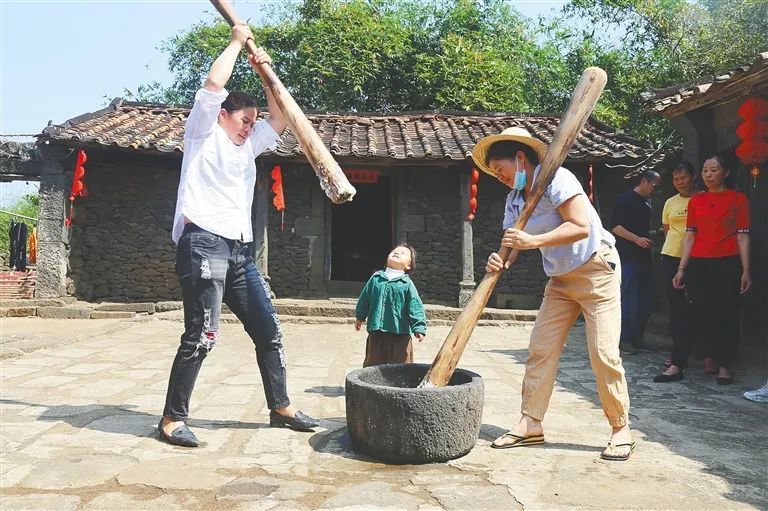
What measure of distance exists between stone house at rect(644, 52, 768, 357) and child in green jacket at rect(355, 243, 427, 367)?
11.4ft

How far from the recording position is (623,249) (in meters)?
6.87

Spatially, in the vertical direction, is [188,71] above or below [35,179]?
above

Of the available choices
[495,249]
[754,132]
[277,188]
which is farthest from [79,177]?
[754,132]

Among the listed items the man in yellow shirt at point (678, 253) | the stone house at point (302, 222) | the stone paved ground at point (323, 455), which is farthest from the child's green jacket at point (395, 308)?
the stone house at point (302, 222)

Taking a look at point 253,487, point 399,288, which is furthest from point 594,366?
point 253,487

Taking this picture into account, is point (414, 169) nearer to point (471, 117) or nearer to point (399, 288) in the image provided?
point (471, 117)

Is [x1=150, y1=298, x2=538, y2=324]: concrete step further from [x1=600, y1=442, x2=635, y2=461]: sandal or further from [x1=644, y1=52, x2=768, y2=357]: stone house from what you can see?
[x1=600, y1=442, x2=635, y2=461]: sandal

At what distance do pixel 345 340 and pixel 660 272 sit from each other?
476cm

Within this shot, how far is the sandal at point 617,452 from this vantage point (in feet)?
10.5

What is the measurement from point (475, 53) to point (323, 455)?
1794cm

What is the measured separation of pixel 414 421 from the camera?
10.2ft

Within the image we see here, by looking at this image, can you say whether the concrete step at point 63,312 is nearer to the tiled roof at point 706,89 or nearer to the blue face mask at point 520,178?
the tiled roof at point 706,89

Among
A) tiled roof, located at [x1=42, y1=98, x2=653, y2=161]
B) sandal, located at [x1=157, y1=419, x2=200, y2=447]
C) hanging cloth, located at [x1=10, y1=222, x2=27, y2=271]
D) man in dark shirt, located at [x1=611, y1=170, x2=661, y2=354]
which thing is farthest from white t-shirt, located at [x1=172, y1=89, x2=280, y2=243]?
hanging cloth, located at [x1=10, y1=222, x2=27, y2=271]

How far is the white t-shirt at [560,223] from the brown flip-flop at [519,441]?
2.92 feet
